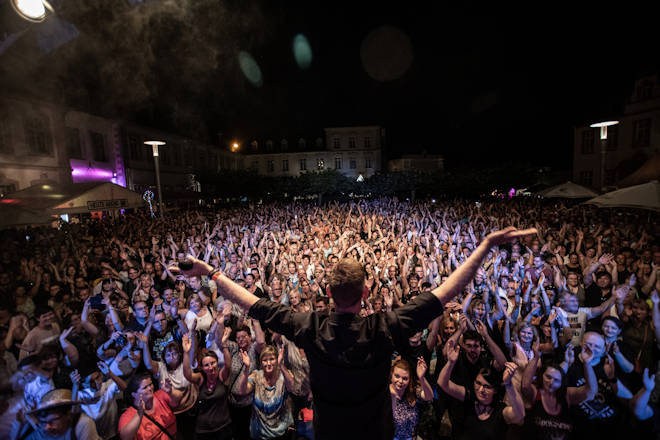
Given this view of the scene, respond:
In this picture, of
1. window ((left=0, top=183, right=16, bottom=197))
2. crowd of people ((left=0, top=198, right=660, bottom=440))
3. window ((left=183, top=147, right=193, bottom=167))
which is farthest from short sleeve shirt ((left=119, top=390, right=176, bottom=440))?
window ((left=183, top=147, right=193, bottom=167))

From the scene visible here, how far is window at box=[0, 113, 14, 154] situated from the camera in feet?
Result: 52.5

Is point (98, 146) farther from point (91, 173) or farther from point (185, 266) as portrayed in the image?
point (185, 266)

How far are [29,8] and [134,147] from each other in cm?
2633

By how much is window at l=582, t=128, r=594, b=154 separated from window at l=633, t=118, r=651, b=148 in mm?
3203

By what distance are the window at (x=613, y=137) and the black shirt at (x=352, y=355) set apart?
29.9m

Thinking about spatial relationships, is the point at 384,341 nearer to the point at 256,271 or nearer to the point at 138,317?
the point at 138,317

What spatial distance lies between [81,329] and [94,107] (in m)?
23.4

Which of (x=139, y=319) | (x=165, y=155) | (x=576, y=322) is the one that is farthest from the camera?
(x=165, y=155)

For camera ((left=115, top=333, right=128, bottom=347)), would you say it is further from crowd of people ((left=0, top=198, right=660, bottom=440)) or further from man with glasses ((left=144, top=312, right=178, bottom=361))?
man with glasses ((left=144, top=312, right=178, bottom=361))

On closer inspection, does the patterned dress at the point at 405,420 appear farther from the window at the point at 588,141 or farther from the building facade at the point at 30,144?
the window at the point at 588,141

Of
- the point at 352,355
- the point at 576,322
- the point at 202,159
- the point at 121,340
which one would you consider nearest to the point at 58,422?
the point at 121,340

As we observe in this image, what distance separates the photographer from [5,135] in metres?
16.3

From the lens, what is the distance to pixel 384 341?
158cm

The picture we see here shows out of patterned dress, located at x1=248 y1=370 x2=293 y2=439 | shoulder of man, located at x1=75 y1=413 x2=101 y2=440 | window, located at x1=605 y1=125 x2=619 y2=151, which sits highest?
window, located at x1=605 y1=125 x2=619 y2=151
